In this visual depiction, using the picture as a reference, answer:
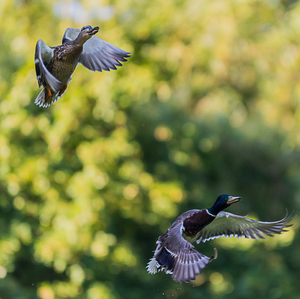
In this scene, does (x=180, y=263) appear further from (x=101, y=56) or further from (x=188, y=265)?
(x=101, y=56)

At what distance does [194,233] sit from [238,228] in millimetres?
229

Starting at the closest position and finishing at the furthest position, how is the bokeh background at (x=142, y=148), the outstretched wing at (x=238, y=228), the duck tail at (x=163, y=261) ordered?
the duck tail at (x=163, y=261) → the outstretched wing at (x=238, y=228) → the bokeh background at (x=142, y=148)

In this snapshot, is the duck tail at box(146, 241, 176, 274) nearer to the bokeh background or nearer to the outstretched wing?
the outstretched wing

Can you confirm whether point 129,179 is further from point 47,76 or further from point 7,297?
point 47,76

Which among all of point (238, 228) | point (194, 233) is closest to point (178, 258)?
point (194, 233)

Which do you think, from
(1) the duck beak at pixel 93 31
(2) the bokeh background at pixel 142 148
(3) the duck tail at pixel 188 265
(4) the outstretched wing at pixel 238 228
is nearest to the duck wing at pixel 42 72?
(1) the duck beak at pixel 93 31

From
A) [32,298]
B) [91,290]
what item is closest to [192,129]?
[91,290]

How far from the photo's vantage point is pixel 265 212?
7.80m

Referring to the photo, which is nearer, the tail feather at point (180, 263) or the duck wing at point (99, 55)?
the tail feather at point (180, 263)

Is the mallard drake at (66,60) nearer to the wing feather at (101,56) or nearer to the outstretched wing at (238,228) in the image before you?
the wing feather at (101,56)

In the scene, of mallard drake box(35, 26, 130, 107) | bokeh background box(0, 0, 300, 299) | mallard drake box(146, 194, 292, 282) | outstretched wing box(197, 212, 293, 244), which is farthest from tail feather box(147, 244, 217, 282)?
bokeh background box(0, 0, 300, 299)

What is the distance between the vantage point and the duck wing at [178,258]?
110 cm

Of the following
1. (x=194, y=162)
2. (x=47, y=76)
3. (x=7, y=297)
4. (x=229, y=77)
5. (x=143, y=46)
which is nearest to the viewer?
(x=47, y=76)

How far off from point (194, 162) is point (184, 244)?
19.4ft
